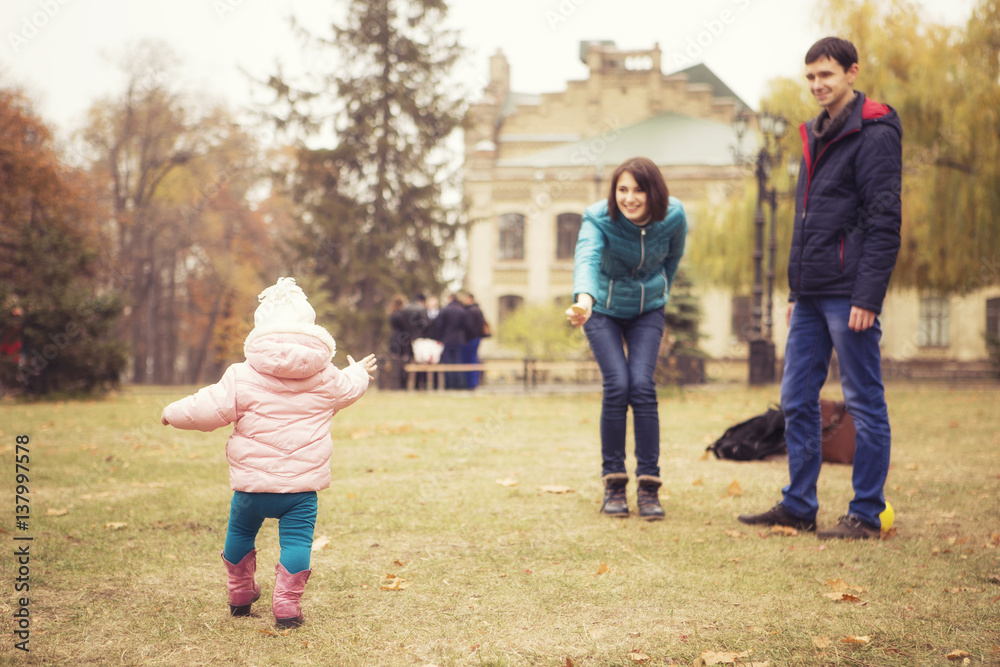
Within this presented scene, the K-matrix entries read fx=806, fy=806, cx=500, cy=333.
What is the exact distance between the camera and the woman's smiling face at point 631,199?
456 centimetres

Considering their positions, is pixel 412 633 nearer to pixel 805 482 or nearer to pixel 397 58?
pixel 805 482

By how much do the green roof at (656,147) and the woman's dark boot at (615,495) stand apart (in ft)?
99.0

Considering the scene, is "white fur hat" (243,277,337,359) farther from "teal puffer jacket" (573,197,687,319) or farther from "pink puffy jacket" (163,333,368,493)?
"teal puffer jacket" (573,197,687,319)

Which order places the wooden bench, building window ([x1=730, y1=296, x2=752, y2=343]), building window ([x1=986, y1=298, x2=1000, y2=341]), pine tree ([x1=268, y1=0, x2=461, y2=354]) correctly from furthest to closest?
building window ([x1=730, y1=296, x2=752, y2=343]) → building window ([x1=986, y1=298, x2=1000, y2=341]) → pine tree ([x1=268, y1=0, x2=461, y2=354]) → the wooden bench

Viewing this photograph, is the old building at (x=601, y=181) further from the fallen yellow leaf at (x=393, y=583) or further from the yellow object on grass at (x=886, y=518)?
the fallen yellow leaf at (x=393, y=583)

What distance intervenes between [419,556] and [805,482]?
2061mm

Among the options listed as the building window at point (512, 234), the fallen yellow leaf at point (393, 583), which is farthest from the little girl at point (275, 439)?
the building window at point (512, 234)

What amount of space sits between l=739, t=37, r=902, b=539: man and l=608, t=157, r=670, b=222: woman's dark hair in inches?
29.0

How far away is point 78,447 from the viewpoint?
24.3ft

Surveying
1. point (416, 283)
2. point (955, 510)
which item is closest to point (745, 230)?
point (416, 283)

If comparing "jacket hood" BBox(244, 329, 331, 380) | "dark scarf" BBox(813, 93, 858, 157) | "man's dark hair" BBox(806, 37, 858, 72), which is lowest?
"jacket hood" BBox(244, 329, 331, 380)

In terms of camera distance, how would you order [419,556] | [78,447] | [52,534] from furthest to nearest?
[78,447] < [52,534] < [419,556]

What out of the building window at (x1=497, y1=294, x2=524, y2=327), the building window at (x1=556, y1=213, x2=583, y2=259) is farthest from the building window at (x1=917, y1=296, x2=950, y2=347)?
the building window at (x1=497, y1=294, x2=524, y2=327)

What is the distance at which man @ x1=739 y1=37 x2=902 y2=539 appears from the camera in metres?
4.00
